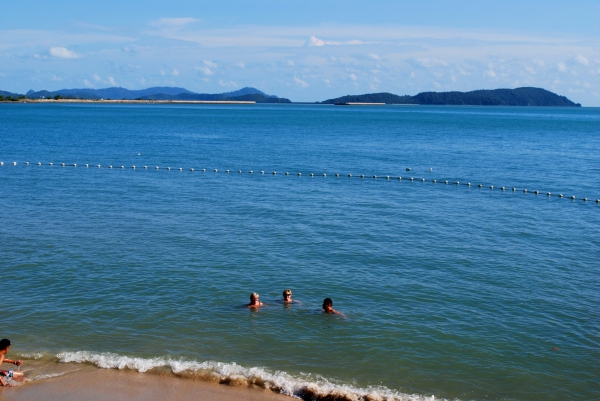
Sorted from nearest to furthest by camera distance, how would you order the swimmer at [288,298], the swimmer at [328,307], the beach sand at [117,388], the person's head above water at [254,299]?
the beach sand at [117,388] < the swimmer at [328,307] < the person's head above water at [254,299] < the swimmer at [288,298]

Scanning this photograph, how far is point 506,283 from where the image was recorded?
23.7 metres

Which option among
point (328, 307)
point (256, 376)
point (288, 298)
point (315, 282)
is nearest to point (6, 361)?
point (256, 376)

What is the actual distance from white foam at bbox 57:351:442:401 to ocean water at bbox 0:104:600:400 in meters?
0.06

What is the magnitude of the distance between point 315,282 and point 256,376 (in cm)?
754

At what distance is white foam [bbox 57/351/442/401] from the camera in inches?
598

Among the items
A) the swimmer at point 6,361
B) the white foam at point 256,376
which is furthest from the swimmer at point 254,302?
the swimmer at point 6,361

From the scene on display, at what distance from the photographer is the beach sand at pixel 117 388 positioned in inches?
588

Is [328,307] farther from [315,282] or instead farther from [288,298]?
[315,282]

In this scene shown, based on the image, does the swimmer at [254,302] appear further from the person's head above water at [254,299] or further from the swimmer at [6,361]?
the swimmer at [6,361]

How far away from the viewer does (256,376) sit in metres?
16.1

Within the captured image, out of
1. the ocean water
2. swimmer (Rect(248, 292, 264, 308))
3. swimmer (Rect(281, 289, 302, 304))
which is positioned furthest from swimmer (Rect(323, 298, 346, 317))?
swimmer (Rect(248, 292, 264, 308))

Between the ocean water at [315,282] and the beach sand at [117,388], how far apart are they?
45cm

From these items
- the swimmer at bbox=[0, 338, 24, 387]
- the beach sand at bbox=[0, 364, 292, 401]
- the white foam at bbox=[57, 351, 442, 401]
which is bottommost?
the beach sand at bbox=[0, 364, 292, 401]

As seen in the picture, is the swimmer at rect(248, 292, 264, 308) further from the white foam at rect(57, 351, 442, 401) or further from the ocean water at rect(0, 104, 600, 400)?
the white foam at rect(57, 351, 442, 401)
